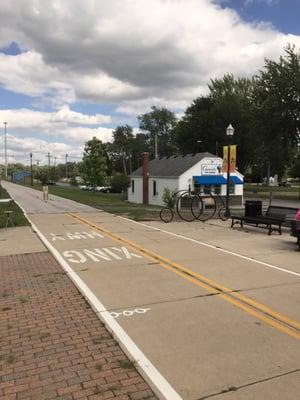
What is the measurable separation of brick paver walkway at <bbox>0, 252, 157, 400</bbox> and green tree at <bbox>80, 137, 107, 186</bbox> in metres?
55.7

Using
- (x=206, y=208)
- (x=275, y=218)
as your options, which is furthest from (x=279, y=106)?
(x=275, y=218)

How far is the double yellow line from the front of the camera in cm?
585

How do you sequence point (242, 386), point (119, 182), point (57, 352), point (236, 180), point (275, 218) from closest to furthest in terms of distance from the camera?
point (242, 386) < point (57, 352) < point (275, 218) < point (236, 180) < point (119, 182)

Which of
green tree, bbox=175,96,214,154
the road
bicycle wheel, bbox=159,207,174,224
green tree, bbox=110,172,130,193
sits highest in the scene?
green tree, bbox=175,96,214,154

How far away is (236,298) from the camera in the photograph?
712 centimetres

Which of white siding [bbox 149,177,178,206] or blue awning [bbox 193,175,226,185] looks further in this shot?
white siding [bbox 149,177,178,206]

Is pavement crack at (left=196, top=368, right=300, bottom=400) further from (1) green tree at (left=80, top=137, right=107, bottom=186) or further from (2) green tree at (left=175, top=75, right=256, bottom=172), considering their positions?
(1) green tree at (left=80, top=137, right=107, bottom=186)

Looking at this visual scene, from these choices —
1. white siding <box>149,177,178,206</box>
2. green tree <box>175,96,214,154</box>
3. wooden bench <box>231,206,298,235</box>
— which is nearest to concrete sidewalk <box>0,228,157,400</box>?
wooden bench <box>231,206,298,235</box>

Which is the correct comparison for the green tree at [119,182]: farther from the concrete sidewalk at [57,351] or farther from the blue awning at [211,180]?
the concrete sidewalk at [57,351]

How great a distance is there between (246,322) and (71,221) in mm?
14171

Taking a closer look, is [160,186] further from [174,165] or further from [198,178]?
[198,178]

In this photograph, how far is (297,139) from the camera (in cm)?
4475

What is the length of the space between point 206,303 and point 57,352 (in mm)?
2685

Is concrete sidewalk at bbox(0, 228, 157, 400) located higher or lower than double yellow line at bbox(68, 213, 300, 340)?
lower
